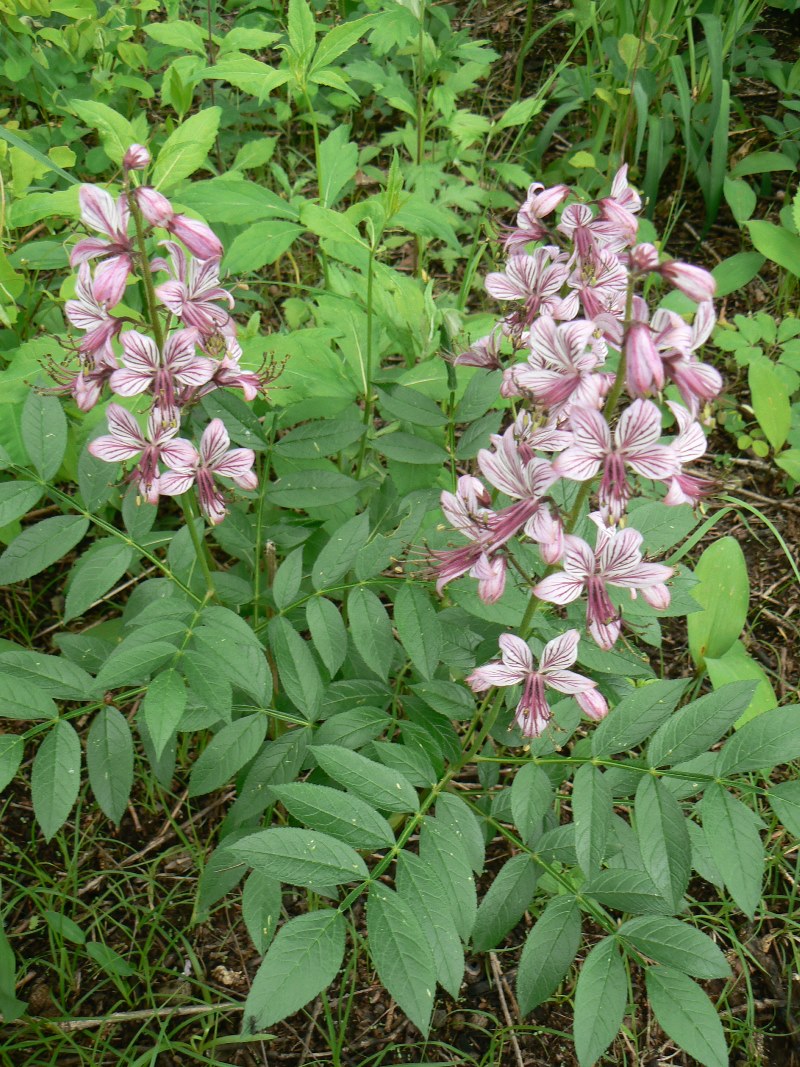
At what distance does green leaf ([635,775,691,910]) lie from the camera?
128 cm

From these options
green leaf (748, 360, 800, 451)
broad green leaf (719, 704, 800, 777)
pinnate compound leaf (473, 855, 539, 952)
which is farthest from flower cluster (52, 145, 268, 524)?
green leaf (748, 360, 800, 451)

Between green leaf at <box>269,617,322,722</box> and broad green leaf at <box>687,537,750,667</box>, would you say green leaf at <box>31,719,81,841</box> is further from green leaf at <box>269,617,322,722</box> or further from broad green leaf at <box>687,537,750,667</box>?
broad green leaf at <box>687,537,750,667</box>

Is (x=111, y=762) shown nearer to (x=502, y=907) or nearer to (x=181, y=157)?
(x=502, y=907)

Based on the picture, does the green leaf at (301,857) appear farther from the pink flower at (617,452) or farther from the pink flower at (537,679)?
the pink flower at (617,452)

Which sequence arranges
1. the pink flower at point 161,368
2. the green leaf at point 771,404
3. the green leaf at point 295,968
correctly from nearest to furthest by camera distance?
the green leaf at point 295,968 → the pink flower at point 161,368 → the green leaf at point 771,404

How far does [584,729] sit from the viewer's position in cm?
219

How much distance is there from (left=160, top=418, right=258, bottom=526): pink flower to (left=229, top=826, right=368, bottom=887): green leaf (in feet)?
1.66

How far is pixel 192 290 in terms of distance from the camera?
140cm

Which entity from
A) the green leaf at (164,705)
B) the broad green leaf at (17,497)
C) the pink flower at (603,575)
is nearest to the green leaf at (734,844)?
the pink flower at (603,575)

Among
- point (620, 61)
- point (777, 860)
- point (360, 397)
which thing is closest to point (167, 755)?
point (360, 397)

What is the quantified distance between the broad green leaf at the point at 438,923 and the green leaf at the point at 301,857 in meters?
0.07

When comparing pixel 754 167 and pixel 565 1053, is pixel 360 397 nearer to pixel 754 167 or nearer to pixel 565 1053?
pixel 565 1053

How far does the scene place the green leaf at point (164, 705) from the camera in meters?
1.27

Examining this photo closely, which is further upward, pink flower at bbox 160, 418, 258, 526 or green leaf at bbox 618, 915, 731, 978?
pink flower at bbox 160, 418, 258, 526
